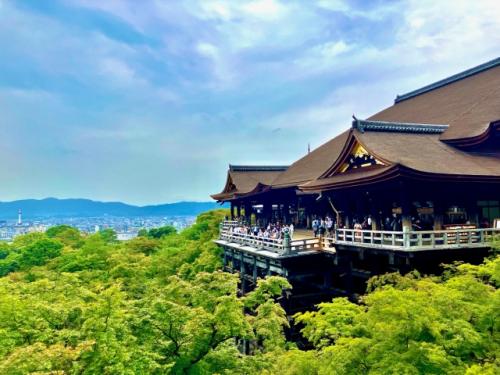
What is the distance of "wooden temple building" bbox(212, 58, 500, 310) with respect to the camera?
14117 mm

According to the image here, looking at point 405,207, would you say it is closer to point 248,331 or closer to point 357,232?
point 357,232

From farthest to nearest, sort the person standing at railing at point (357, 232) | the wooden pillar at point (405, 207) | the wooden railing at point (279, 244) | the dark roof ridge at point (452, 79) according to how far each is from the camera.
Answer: the dark roof ridge at point (452, 79), the wooden railing at point (279, 244), the person standing at railing at point (357, 232), the wooden pillar at point (405, 207)

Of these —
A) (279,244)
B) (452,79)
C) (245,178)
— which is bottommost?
(279,244)

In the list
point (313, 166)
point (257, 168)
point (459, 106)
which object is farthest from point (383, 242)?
point (257, 168)

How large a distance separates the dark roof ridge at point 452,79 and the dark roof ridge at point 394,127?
33.8ft

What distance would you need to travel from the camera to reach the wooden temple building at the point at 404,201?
14.1 m

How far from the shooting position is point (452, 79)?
29422 millimetres

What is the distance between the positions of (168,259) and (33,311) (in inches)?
790

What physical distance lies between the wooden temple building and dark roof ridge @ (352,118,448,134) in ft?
0.15

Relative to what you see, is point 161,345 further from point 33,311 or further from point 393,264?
point 393,264

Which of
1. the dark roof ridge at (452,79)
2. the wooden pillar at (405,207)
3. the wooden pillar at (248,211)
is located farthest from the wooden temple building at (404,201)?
the wooden pillar at (248,211)

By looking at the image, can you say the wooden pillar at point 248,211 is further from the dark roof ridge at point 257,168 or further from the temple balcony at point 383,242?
the temple balcony at point 383,242

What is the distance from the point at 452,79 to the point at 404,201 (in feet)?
64.6

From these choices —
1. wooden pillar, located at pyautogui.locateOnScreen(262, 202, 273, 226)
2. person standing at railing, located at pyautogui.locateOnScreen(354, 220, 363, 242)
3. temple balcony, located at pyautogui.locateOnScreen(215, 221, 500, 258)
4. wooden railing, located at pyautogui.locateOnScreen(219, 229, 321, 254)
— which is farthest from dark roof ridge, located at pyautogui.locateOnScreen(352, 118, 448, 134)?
wooden pillar, located at pyautogui.locateOnScreen(262, 202, 273, 226)
